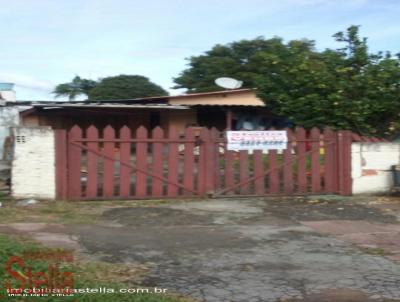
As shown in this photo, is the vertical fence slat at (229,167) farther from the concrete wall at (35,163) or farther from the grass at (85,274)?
the grass at (85,274)

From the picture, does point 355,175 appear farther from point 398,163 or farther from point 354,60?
point 354,60

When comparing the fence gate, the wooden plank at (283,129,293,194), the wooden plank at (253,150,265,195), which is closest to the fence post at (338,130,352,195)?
the fence gate

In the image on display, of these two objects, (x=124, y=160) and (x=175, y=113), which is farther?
(x=175, y=113)

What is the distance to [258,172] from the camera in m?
11.6

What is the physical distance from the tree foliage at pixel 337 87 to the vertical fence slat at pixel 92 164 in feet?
17.1

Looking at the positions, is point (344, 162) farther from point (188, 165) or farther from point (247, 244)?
point (247, 244)

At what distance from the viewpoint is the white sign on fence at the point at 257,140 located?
11.5 m

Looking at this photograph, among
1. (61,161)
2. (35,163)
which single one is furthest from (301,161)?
(35,163)

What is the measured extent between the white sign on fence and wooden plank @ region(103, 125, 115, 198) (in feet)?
7.69

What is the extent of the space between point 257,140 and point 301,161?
3.39 ft

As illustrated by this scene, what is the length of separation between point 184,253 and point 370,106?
7.44 m

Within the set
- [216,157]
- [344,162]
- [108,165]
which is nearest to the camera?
[108,165]

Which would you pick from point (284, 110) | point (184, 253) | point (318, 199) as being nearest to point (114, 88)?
point (284, 110)

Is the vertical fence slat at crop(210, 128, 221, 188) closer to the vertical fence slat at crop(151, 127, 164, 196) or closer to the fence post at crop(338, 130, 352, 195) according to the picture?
the vertical fence slat at crop(151, 127, 164, 196)
